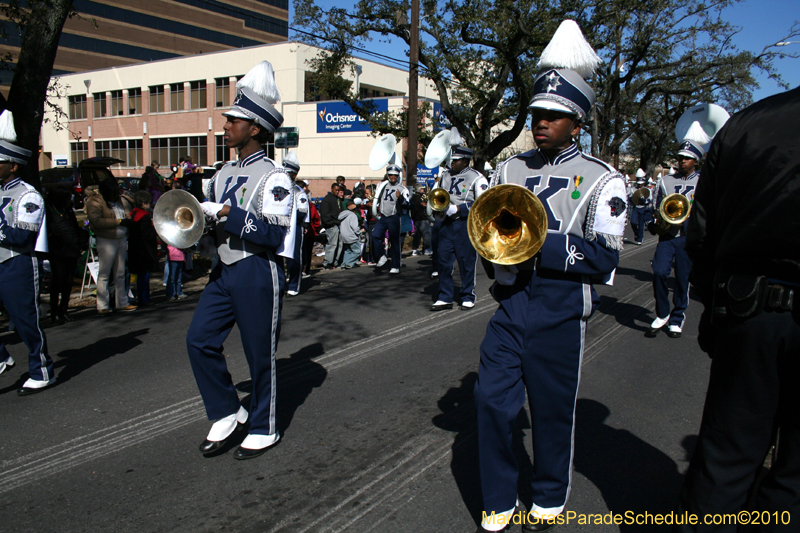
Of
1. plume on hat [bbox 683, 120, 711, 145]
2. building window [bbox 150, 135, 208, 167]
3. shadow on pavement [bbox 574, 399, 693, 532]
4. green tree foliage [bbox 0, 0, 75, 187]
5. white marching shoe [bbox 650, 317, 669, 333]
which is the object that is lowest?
shadow on pavement [bbox 574, 399, 693, 532]

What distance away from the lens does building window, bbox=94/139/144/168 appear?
51406 mm

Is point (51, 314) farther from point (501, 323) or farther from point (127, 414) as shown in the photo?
point (501, 323)

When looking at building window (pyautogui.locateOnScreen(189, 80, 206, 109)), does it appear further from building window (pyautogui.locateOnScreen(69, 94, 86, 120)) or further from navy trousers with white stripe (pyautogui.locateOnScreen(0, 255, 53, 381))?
navy trousers with white stripe (pyautogui.locateOnScreen(0, 255, 53, 381))

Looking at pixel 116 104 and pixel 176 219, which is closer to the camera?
pixel 176 219

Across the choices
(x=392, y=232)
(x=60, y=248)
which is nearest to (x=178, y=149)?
(x=392, y=232)

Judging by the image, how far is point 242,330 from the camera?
12.3 ft

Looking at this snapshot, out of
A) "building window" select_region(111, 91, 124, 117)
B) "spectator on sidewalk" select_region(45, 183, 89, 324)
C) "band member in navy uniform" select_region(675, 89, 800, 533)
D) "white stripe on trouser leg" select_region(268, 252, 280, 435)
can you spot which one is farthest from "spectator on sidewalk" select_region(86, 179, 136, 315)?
"building window" select_region(111, 91, 124, 117)

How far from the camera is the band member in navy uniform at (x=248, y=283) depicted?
369cm

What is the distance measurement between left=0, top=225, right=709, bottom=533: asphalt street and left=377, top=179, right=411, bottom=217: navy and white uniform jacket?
15.7ft

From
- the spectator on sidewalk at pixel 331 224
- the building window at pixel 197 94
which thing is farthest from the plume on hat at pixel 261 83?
the building window at pixel 197 94

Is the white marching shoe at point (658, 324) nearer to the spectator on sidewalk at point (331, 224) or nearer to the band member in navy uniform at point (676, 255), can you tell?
the band member in navy uniform at point (676, 255)

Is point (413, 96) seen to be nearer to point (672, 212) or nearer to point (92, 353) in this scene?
point (672, 212)

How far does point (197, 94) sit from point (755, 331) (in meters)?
50.2

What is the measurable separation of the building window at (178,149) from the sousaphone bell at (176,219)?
150 feet
